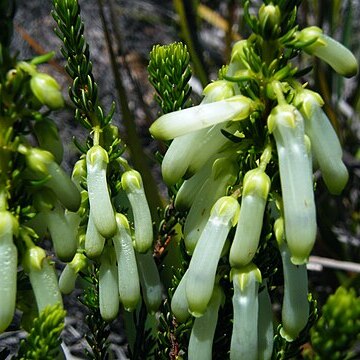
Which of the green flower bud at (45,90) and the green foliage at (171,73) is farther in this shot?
the green foliage at (171,73)

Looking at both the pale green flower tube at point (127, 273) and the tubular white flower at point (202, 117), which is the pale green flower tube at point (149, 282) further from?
the tubular white flower at point (202, 117)

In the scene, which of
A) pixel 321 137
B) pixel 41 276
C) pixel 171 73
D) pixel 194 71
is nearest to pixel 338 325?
pixel 321 137

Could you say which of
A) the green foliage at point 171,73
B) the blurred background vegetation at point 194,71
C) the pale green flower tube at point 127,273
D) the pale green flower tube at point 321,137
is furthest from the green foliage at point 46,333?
the blurred background vegetation at point 194,71

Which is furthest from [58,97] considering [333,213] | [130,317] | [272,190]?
[333,213]

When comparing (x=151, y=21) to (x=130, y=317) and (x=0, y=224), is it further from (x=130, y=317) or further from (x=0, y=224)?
(x=0, y=224)

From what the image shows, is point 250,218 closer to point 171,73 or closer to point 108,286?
point 108,286
